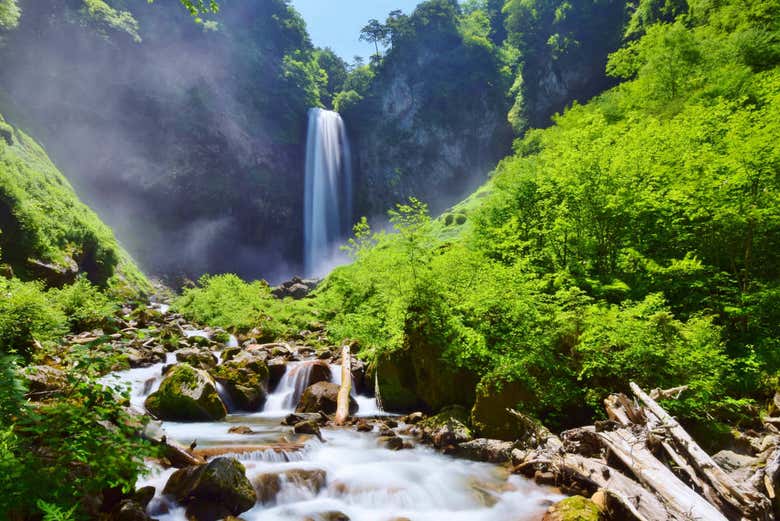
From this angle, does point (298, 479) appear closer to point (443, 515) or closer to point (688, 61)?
point (443, 515)

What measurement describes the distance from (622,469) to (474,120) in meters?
60.2

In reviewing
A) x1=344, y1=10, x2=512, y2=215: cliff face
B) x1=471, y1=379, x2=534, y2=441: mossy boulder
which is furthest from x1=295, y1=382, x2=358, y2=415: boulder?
x1=344, y1=10, x2=512, y2=215: cliff face

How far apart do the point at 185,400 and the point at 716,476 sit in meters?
12.0

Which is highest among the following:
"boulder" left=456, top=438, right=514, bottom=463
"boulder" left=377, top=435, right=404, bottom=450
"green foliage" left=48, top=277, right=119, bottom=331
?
"green foliage" left=48, top=277, right=119, bottom=331

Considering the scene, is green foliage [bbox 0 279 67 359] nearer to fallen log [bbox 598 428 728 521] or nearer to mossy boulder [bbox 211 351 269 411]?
mossy boulder [bbox 211 351 269 411]

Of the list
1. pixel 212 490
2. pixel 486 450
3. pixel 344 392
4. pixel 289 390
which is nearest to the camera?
pixel 212 490

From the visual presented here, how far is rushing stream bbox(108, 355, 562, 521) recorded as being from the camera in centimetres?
660

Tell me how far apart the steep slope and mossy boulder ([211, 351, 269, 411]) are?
48.6 ft

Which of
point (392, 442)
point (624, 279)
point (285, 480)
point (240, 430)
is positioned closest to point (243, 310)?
point (240, 430)

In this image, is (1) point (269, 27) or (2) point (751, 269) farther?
(1) point (269, 27)

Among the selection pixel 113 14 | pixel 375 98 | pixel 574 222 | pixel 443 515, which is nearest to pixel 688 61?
pixel 574 222

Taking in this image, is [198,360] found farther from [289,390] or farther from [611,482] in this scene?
[611,482]

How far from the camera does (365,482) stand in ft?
25.1

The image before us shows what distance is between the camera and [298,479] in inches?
290
